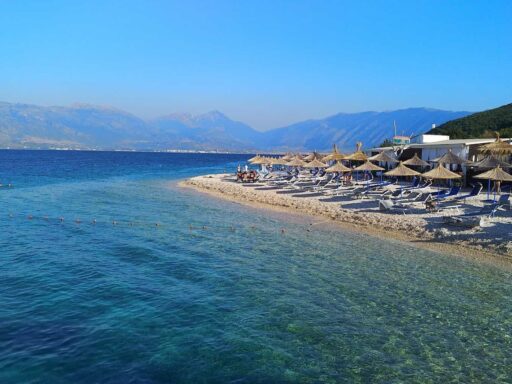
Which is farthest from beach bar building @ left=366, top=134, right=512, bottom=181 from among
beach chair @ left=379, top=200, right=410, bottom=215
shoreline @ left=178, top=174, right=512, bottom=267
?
shoreline @ left=178, top=174, right=512, bottom=267

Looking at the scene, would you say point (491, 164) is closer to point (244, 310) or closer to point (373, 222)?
point (373, 222)

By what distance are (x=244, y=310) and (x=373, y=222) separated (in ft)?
38.4

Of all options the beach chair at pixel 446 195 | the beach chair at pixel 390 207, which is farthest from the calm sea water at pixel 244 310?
the beach chair at pixel 446 195

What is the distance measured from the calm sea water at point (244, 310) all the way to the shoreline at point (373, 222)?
110cm

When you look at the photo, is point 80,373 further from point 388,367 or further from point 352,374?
point 388,367

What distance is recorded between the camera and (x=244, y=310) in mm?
9883

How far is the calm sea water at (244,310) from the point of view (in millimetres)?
7359

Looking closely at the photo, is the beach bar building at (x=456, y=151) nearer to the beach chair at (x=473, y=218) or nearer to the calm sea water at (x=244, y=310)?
the beach chair at (x=473, y=218)

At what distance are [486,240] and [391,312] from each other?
8.12 meters

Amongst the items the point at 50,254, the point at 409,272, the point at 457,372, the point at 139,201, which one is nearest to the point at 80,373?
the point at 457,372

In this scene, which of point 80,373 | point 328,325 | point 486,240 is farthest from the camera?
point 486,240

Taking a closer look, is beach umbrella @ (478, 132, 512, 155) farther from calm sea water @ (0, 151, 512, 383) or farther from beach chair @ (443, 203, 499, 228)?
calm sea water @ (0, 151, 512, 383)

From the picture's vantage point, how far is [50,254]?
1452 centimetres

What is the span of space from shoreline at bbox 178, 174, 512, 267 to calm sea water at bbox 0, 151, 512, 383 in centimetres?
110
